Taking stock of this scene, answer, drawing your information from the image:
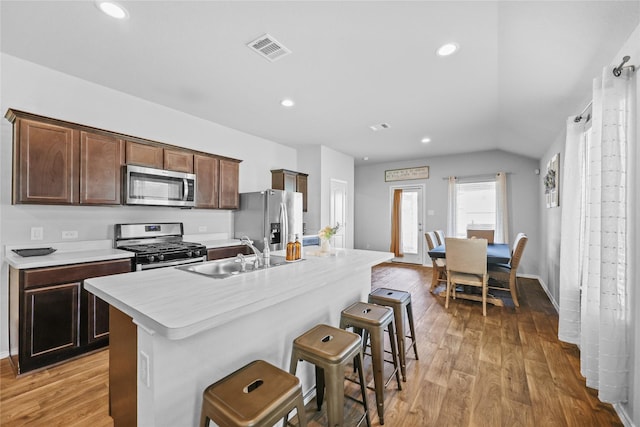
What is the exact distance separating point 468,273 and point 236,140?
4230mm

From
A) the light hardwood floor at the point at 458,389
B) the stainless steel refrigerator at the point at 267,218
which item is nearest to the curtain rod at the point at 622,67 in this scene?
the light hardwood floor at the point at 458,389

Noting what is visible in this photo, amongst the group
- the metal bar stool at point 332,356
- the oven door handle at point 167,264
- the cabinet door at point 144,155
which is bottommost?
the metal bar stool at point 332,356

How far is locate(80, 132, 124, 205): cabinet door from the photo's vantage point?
263 centimetres

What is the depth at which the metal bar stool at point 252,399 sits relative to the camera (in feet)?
3.14

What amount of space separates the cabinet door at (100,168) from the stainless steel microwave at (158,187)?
0.10 metres

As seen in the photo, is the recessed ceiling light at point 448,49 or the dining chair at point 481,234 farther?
the dining chair at point 481,234

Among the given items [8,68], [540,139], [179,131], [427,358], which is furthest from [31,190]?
[540,139]

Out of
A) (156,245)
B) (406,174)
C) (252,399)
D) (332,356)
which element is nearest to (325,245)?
(332,356)

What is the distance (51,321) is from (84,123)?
6.71 ft

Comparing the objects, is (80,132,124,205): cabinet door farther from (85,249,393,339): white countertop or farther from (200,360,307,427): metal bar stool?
(200,360,307,427): metal bar stool

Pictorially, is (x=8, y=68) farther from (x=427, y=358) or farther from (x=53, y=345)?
(x=427, y=358)

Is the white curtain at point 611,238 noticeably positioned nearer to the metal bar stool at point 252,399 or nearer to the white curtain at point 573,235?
the white curtain at point 573,235

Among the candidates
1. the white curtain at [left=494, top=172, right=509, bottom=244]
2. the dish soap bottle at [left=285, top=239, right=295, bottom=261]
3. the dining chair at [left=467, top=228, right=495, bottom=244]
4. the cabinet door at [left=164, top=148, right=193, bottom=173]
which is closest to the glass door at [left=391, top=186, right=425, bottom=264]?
the dining chair at [left=467, top=228, right=495, bottom=244]

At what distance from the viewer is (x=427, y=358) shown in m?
2.42
